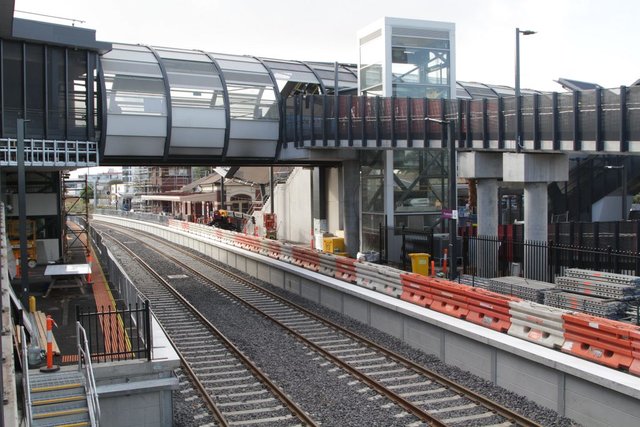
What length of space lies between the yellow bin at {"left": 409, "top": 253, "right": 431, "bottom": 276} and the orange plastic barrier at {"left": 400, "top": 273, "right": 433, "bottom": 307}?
22.0 ft

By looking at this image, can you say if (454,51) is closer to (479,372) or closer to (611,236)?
(611,236)

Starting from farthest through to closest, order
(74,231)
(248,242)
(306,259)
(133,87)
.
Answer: (74,231) → (248,242) → (133,87) → (306,259)

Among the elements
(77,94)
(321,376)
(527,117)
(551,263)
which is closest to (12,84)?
(77,94)

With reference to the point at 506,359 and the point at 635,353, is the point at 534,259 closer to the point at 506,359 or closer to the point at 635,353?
the point at 506,359

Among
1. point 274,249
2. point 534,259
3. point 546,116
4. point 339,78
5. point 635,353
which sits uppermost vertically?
point 339,78

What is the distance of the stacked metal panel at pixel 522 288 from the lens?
15.1 m

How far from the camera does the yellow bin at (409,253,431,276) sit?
22.7 metres

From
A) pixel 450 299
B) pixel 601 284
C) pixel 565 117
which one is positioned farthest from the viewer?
pixel 565 117

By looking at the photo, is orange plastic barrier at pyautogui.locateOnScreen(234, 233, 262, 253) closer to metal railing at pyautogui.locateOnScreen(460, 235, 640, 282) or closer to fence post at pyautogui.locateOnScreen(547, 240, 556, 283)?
metal railing at pyautogui.locateOnScreen(460, 235, 640, 282)

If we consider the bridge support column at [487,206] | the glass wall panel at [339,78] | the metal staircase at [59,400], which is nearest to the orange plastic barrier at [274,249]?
the bridge support column at [487,206]

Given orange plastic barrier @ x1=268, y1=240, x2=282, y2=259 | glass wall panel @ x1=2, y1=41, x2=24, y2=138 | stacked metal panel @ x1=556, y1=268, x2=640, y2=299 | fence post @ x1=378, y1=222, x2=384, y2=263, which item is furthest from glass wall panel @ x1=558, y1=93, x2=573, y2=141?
glass wall panel @ x1=2, y1=41, x2=24, y2=138

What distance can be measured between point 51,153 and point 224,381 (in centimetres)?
1310

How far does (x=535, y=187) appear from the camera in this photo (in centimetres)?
2019

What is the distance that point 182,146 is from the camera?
2553 centimetres
